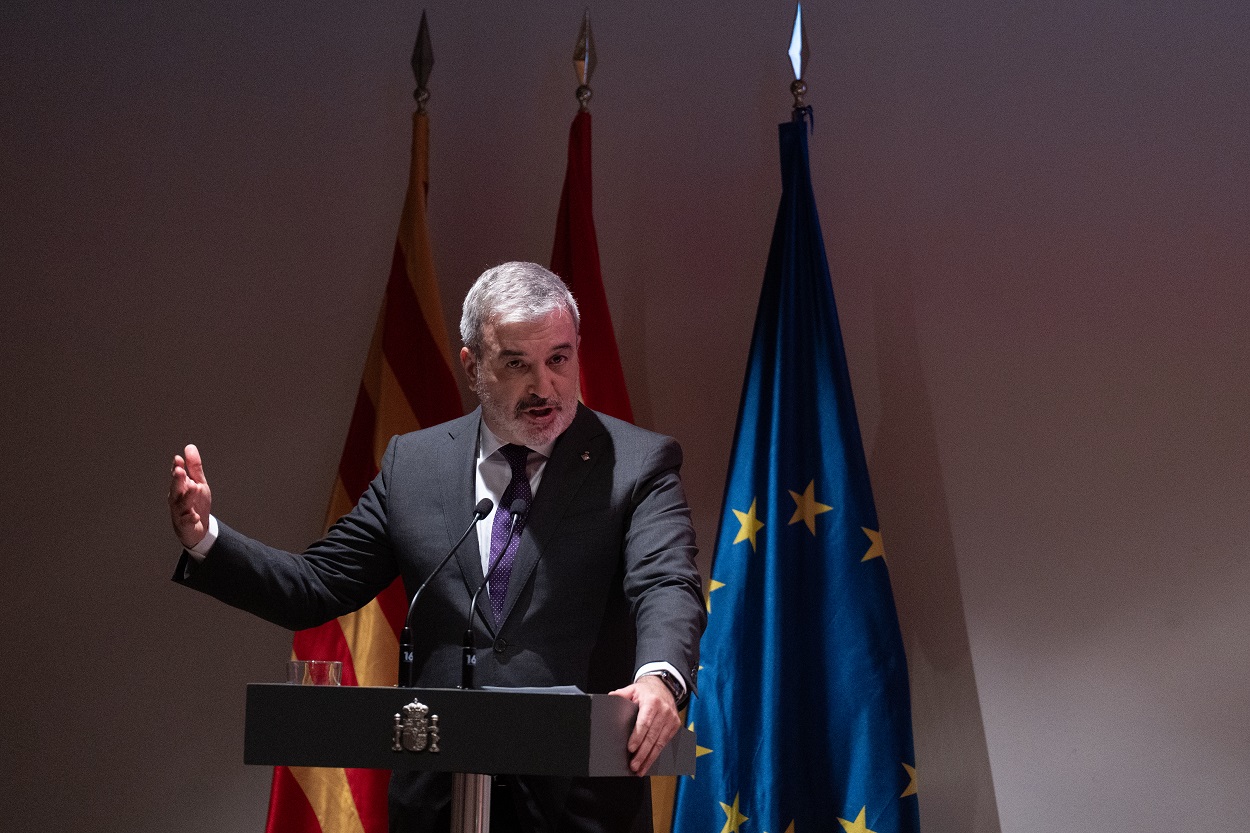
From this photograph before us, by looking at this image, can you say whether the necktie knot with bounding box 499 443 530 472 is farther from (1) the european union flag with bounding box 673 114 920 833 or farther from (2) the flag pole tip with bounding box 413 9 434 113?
(2) the flag pole tip with bounding box 413 9 434 113

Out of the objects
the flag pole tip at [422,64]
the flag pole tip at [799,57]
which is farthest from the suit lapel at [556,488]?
the flag pole tip at [422,64]

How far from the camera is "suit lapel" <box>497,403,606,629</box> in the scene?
1.97 metres

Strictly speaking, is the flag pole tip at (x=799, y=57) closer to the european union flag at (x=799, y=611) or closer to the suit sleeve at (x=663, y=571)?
the european union flag at (x=799, y=611)

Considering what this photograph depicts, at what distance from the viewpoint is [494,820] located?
190cm

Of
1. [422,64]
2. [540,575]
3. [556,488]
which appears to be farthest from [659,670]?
[422,64]

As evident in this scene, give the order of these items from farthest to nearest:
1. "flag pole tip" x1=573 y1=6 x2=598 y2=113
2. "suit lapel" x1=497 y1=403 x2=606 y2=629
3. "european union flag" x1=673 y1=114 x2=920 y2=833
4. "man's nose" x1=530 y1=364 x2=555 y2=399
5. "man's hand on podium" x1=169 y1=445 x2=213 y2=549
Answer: "flag pole tip" x1=573 y1=6 x2=598 y2=113 → "european union flag" x1=673 y1=114 x2=920 y2=833 → "man's nose" x1=530 y1=364 x2=555 y2=399 → "suit lapel" x1=497 y1=403 x2=606 y2=629 → "man's hand on podium" x1=169 y1=445 x2=213 y2=549

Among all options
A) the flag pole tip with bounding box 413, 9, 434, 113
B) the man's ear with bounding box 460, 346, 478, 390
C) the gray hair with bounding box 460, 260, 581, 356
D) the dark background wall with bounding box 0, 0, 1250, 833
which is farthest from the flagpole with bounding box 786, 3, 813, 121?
the man's ear with bounding box 460, 346, 478, 390

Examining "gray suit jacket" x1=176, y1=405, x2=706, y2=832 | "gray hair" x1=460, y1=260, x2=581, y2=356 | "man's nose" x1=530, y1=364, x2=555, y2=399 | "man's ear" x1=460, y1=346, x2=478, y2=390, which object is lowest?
"gray suit jacket" x1=176, y1=405, x2=706, y2=832

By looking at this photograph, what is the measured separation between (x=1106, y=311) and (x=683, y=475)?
116cm

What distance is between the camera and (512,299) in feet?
6.93

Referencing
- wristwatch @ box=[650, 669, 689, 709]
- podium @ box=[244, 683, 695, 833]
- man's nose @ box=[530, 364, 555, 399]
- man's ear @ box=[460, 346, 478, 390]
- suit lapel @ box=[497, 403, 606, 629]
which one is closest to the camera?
podium @ box=[244, 683, 695, 833]

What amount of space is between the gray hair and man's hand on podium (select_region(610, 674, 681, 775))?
740 millimetres

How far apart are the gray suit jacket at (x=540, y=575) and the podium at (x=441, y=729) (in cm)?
39

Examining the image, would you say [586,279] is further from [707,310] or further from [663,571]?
[663,571]
